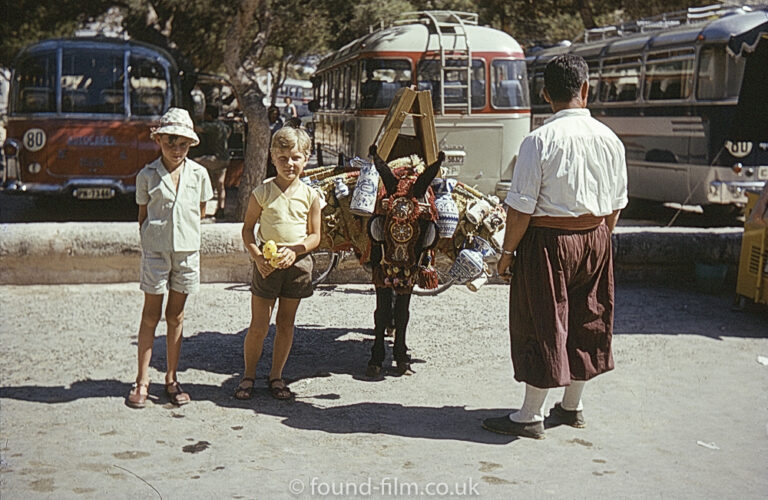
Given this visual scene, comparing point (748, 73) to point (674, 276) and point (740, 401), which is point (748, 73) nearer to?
point (674, 276)

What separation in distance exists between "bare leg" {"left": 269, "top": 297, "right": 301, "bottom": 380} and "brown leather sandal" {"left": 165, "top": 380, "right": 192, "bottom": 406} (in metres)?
0.53

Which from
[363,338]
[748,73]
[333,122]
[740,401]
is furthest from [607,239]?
[333,122]

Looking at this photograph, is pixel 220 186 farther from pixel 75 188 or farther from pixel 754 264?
pixel 754 264

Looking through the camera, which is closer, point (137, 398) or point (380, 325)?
point (137, 398)

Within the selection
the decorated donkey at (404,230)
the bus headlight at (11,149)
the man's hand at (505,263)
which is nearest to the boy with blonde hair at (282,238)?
the decorated donkey at (404,230)

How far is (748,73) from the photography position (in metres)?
9.98

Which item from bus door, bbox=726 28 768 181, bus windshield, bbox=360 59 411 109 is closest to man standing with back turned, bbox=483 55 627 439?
bus door, bbox=726 28 768 181

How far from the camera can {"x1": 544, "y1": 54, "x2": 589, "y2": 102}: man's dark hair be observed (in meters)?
4.56

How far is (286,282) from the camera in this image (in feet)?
16.9

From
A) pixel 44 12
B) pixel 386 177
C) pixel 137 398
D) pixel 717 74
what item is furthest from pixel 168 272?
pixel 44 12

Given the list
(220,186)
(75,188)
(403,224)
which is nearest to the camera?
(403,224)

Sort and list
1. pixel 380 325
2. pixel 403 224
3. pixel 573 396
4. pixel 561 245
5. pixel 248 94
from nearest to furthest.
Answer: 1. pixel 561 245
2. pixel 573 396
3. pixel 403 224
4. pixel 380 325
5. pixel 248 94

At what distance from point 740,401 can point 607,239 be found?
1540mm

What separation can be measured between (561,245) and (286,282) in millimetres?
1597
